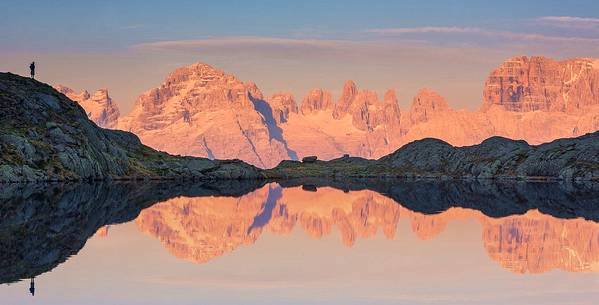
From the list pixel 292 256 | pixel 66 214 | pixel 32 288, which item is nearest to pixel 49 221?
pixel 66 214

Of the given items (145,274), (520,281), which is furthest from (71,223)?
(520,281)

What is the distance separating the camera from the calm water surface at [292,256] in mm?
54500

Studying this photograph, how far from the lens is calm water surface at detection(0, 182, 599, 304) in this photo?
179ft

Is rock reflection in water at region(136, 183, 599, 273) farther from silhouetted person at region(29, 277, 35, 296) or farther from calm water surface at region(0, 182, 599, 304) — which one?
silhouetted person at region(29, 277, 35, 296)

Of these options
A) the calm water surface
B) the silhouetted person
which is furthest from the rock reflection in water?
the silhouetted person

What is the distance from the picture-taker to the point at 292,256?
73875mm

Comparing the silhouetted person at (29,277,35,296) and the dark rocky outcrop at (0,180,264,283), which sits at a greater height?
the dark rocky outcrop at (0,180,264,283)

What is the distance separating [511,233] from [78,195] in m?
79.8

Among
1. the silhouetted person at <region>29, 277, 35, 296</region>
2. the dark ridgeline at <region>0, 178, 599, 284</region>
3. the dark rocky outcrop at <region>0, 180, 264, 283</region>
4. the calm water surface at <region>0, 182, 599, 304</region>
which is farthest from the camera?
the dark ridgeline at <region>0, 178, 599, 284</region>

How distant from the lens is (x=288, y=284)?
58.7 m

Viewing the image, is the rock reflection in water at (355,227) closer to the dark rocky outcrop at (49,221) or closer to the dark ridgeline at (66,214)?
the dark ridgeline at (66,214)

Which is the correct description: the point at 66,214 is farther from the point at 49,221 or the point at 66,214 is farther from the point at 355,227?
the point at 355,227

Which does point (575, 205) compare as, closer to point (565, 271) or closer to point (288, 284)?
point (565, 271)

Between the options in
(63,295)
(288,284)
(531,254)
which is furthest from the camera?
(531,254)
